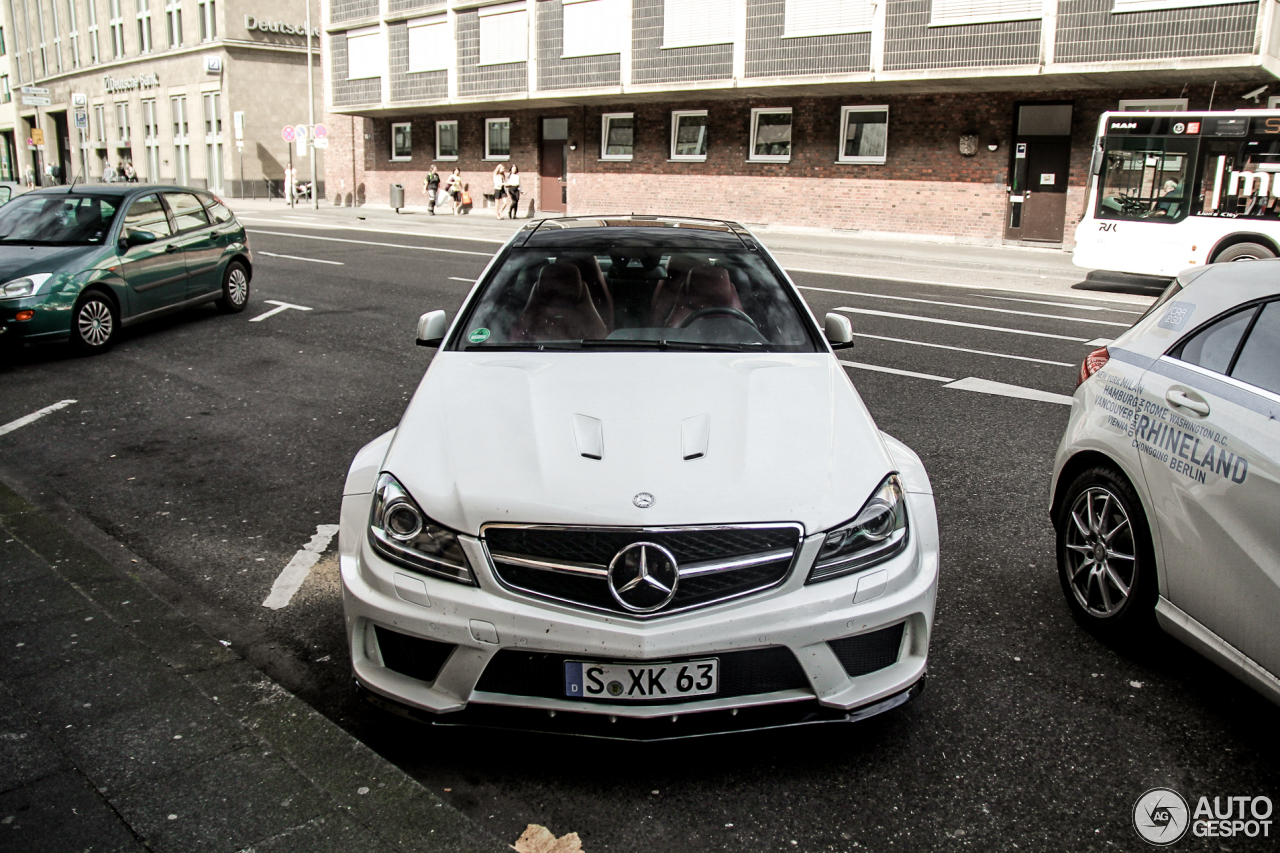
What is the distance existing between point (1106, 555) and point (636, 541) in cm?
209

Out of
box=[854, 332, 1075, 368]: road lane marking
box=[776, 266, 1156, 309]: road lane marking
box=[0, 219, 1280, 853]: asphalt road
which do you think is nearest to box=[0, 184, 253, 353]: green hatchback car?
box=[0, 219, 1280, 853]: asphalt road

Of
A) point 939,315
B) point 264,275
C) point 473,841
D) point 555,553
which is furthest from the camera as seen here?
point 264,275

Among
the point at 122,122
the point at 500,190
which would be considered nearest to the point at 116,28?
the point at 122,122

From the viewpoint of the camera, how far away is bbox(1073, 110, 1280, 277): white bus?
54.4 ft

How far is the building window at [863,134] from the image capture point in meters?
27.6

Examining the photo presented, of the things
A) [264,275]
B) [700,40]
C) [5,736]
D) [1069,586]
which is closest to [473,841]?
[5,736]

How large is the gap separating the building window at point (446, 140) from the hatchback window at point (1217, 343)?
36.9 meters

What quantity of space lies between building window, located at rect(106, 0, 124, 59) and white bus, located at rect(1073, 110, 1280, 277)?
5754cm

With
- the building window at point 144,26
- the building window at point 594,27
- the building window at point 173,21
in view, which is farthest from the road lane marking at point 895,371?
the building window at point 144,26

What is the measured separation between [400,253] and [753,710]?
61.3ft

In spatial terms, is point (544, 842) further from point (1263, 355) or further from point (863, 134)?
point (863, 134)

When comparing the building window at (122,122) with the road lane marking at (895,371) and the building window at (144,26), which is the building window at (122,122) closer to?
the building window at (144,26)

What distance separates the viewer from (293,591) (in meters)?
4.48

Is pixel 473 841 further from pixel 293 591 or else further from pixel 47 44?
pixel 47 44
